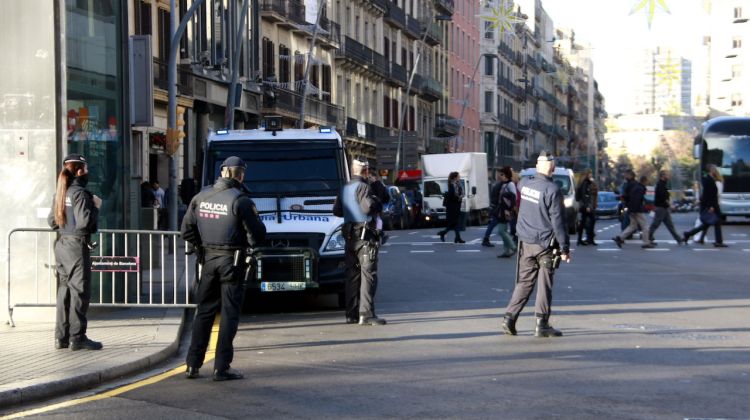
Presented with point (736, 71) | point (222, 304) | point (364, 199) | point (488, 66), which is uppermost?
point (736, 71)

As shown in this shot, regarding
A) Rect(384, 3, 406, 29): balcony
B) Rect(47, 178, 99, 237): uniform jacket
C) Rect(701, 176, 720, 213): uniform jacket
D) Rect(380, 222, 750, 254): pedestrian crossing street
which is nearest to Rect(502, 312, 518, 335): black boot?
Rect(47, 178, 99, 237): uniform jacket

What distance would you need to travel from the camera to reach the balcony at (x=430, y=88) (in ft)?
268

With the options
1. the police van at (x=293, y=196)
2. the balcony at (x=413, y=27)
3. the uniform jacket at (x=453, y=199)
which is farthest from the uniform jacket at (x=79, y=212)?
the balcony at (x=413, y=27)

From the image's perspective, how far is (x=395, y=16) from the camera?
75375mm

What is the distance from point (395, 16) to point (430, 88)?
9.41 m

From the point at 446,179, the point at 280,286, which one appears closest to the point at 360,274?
the point at 280,286

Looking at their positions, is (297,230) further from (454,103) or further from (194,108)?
(454,103)

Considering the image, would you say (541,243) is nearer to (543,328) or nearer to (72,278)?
(543,328)

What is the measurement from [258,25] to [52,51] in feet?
122

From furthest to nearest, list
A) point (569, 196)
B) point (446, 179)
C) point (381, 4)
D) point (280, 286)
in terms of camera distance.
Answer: point (381, 4)
point (446, 179)
point (569, 196)
point (280, 286)

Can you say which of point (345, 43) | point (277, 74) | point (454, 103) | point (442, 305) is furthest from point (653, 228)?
point (454, 103)

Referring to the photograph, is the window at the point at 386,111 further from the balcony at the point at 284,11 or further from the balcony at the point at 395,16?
the balcony at the point at 284,11

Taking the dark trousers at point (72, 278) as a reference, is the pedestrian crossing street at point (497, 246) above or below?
below

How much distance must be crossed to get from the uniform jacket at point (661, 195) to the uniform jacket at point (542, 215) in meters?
18.6
